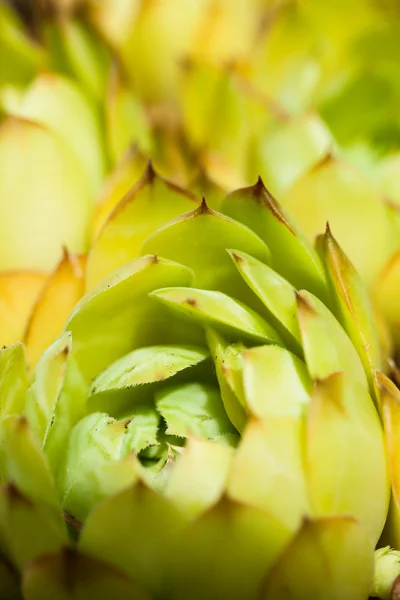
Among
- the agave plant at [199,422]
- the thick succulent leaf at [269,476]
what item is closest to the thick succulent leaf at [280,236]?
the agave plant at [199,422]

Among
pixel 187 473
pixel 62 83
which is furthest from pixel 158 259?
pixel 62 83

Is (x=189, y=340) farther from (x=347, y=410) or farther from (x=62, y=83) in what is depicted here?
(x=62, y=83)

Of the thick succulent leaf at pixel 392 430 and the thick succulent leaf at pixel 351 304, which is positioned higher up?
the thick succulent leaf at pixel 351 304

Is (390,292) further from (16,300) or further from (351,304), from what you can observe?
(16,300)

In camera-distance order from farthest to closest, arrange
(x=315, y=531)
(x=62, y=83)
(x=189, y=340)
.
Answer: (x=62, y=83) → (x=189, y=340) → (x=315, y=531)

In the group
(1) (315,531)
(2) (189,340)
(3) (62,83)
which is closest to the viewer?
(1) (315,531)

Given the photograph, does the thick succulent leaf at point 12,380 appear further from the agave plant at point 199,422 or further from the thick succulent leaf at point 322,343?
the thick succulent leaf at point 322,343
